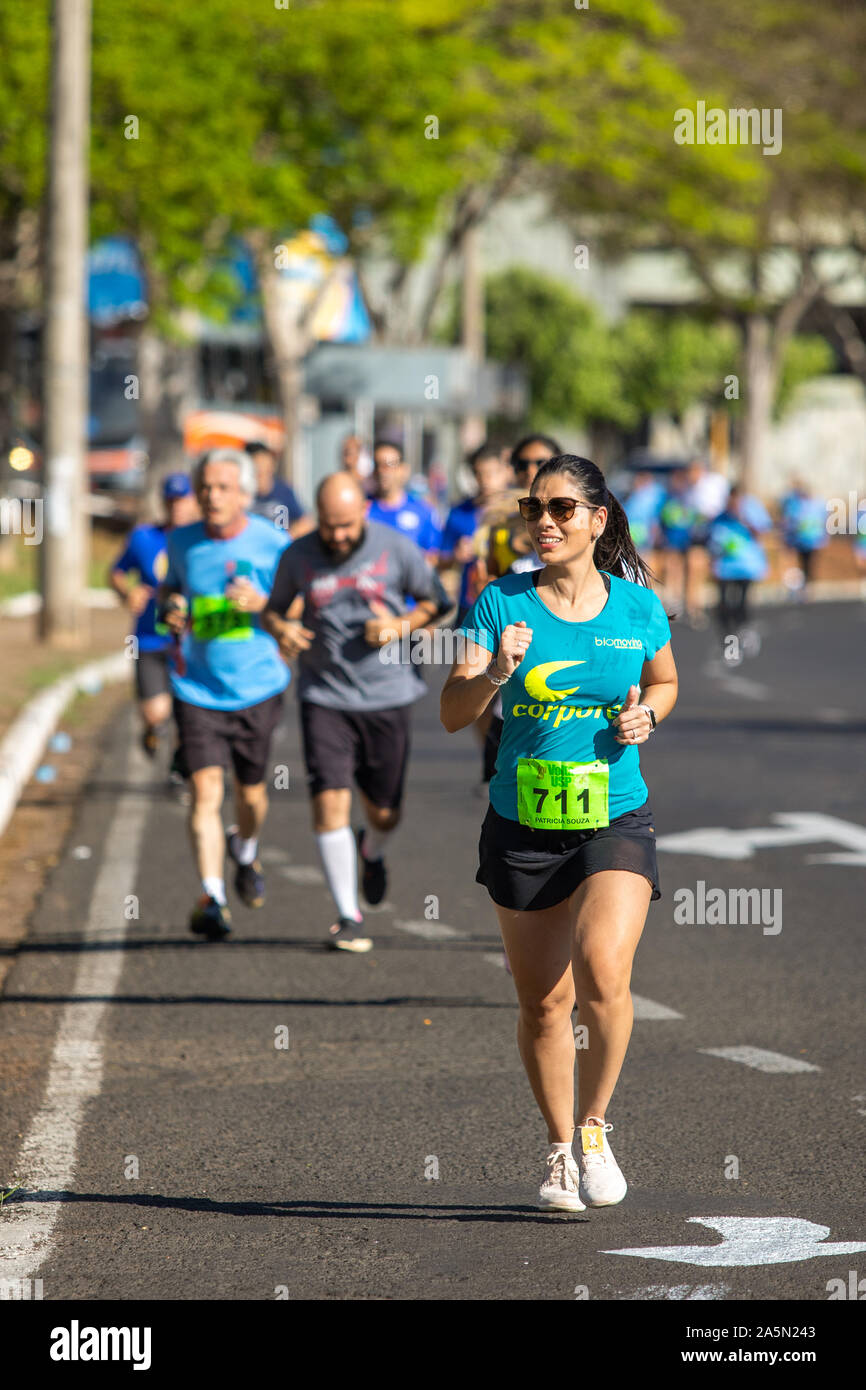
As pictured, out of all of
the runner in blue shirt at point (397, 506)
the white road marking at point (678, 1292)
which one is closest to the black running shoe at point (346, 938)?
the runner in blue shirt at point (397, 506)

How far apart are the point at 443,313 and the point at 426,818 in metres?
55.1

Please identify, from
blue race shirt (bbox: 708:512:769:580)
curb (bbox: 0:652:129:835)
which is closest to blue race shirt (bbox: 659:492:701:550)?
blue race shirt (bbox: 708:512:769:580)

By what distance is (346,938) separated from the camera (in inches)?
333

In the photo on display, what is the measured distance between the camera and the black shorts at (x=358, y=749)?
28.0ft

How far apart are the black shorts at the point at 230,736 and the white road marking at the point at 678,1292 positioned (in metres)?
4.38

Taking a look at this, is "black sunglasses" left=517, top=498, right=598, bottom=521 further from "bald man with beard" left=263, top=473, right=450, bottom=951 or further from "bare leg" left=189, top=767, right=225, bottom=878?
"bare leg" left=189, top=767, right=225, bottom=878

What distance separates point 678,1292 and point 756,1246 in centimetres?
38

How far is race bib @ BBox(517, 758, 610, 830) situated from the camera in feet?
16.8

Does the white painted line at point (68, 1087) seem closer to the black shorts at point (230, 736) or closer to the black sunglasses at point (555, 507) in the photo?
the black shorts at point (230, 736)

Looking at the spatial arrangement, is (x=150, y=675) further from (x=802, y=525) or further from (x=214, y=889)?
(x=802, y=525)

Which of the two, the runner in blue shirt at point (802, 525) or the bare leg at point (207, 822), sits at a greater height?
the runner in blue shirt at point (802, 525)

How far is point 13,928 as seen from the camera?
8.90m

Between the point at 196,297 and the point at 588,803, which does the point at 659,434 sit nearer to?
the point at 196,297

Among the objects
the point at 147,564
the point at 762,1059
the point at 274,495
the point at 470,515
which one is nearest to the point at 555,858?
the point at 762,1059
